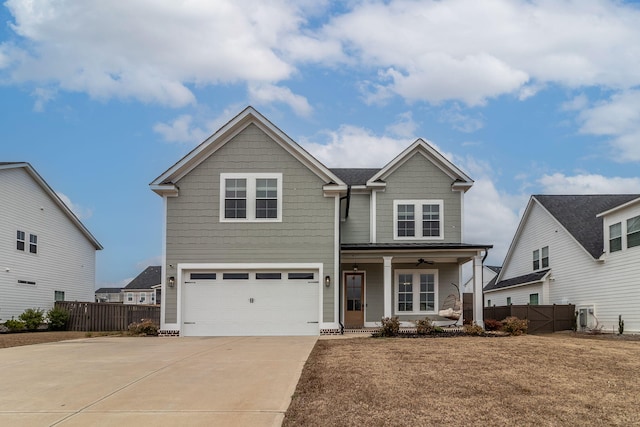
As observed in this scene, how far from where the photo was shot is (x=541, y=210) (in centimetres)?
2927

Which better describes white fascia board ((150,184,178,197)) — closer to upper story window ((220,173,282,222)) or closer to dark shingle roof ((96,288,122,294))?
upper story window ((220,173,282,222))

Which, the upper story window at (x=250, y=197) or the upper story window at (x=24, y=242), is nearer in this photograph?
the upper story window at (x=250, y=197)

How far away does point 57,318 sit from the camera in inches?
1083

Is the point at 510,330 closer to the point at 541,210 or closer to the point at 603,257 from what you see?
the point at 603,257

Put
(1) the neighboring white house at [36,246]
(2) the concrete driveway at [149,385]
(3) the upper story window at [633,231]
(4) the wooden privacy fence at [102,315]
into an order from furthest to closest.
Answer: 1. (4) the wooden privacy fence at [102,315]
2. (1) the neighboring white house at [36,246]
3. (3) the upper story window at [633,231]
4. (2) the concrete driveway at [149,385]

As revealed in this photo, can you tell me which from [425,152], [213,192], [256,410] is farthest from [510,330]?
[256,410]

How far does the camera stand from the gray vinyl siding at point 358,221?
2347cm

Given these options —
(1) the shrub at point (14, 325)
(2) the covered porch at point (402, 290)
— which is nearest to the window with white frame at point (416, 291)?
(2) the covered porch at point (402, 290)

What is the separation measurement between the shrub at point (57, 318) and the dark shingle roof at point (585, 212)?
23467 mm

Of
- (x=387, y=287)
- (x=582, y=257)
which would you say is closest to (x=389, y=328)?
(x=387, y=287)

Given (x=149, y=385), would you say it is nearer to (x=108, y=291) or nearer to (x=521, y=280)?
(x=521, y=280)

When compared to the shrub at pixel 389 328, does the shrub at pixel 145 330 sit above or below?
below

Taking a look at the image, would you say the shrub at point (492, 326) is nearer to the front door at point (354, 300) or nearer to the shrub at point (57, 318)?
the front door at point (354, 300)

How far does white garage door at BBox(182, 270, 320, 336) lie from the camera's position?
19656 millimetres
